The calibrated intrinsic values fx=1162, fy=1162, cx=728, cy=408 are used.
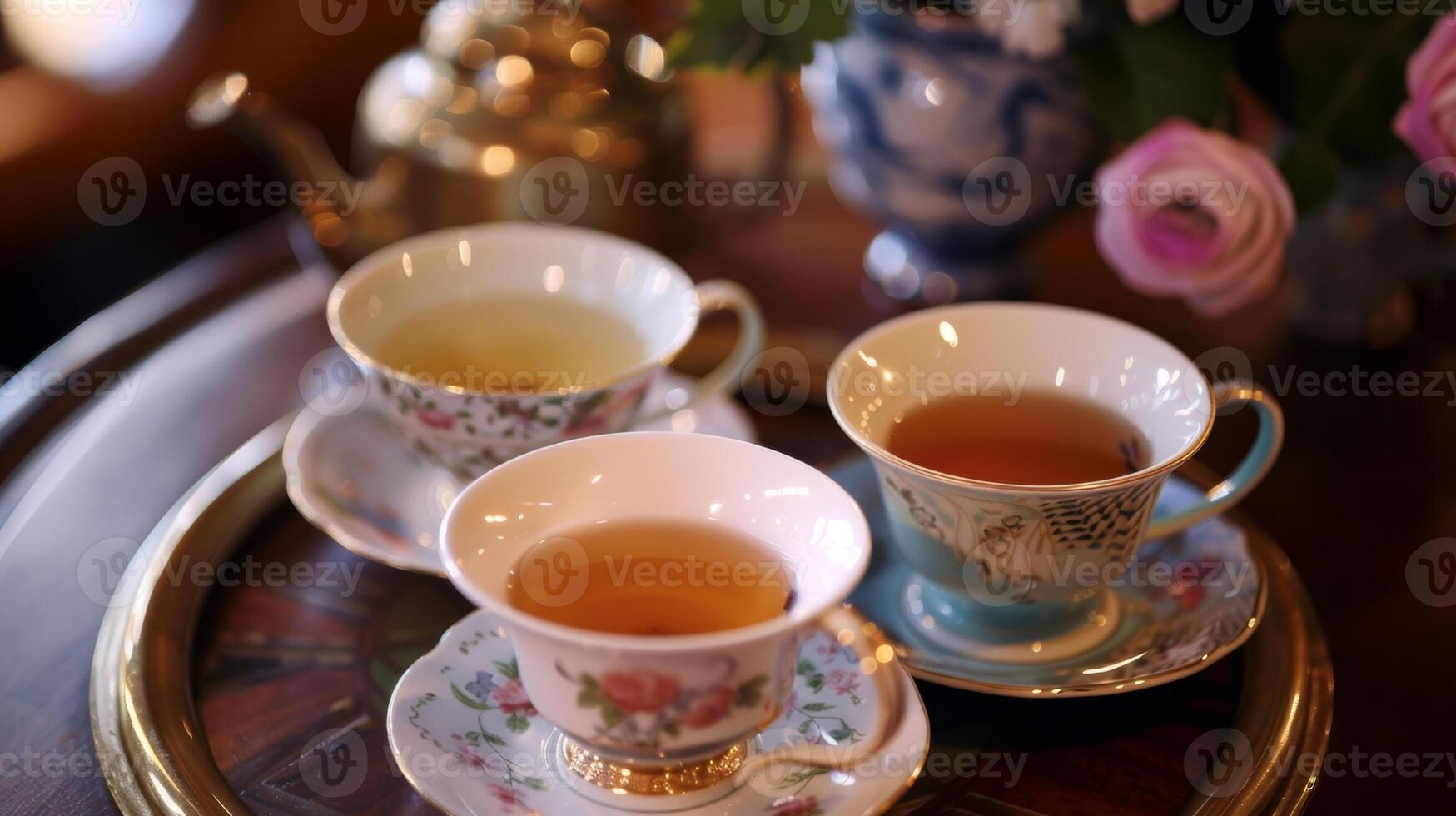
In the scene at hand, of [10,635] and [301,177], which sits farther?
[301,177]

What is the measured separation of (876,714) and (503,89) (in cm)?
77

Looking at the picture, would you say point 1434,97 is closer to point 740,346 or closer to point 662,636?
point 740,346

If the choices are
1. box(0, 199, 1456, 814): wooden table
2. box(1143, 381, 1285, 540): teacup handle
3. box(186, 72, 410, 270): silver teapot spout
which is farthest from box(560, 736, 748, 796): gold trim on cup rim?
box(186, 72, 410, 270): silver teapot spout

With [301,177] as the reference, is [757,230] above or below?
below

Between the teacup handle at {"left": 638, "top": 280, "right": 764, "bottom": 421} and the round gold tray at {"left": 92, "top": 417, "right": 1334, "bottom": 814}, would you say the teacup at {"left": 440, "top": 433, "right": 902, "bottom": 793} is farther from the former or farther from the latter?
the teacup handle at {"left": 638, "top": 280, "right": 764, "bottom": 421}

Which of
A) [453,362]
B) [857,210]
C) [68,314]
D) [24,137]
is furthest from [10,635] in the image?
[68,314]

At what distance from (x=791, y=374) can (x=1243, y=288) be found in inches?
15.8

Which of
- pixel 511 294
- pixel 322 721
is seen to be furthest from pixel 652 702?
pixel 511 294

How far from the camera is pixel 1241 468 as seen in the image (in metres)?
0.83

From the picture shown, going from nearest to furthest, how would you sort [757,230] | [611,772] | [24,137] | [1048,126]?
[611,772], [1048,126], [757,230], [24,137]

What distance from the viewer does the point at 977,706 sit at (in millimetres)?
759

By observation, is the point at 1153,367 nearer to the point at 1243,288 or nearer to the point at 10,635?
the point at 1243,288

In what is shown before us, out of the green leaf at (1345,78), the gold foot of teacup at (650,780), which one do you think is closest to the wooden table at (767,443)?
the gold foot of teacup at (650,780)

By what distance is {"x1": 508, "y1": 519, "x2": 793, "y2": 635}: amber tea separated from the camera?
26.8 inches
